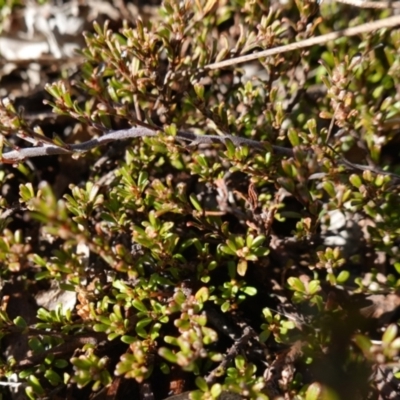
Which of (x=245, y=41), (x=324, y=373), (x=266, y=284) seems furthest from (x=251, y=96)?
(x=324, y=373)

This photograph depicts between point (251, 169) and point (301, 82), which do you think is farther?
point (301, 82)

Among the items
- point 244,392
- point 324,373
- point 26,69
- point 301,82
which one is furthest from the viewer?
point 26,69

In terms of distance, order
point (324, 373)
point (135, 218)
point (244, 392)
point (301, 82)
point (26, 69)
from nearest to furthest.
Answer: point (244, 392), point (324, 373), point (135, 218), point (301, 82), point (26, 69)

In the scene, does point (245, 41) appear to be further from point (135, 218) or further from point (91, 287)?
point (91, 287)

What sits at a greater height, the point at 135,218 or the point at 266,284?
the point at 135,218

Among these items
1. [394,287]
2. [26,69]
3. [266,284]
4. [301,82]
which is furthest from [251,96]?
[26,69]

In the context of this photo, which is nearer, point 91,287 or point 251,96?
point 91,287

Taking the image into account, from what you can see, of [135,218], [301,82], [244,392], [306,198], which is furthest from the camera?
[301,82]

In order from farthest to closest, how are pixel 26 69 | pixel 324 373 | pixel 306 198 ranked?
pixel 26 69 → pixel 324 373 → pixel 306 198

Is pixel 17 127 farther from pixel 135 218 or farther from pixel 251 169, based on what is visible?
pixel 251 169

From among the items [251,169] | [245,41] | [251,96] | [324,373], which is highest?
[245,41]
